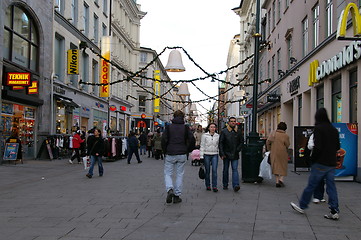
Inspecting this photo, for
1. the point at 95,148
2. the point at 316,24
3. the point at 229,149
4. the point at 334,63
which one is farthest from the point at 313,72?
the point at 95,148

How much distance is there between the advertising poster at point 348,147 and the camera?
11062mm

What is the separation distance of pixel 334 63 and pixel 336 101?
1.60 meters

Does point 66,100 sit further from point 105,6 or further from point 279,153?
Answer: point 279,153

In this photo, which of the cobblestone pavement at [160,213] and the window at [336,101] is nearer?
the cobblestone pavement at [160,213]

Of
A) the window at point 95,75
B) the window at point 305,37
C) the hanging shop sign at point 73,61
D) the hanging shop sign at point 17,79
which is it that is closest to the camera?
the hanging shop sign at point 17,79

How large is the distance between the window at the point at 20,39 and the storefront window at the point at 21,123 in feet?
6.71

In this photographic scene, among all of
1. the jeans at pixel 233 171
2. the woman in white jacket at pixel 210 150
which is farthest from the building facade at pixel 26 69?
the jeans at pixel 233 171

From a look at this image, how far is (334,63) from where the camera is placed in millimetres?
12797

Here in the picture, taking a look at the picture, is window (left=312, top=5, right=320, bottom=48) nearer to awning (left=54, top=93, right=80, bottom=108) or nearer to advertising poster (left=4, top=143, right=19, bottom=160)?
advertising poster (left=4, top=143, right=19, bottom=160)

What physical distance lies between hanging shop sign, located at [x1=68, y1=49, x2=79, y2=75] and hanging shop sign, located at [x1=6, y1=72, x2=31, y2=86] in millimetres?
7577

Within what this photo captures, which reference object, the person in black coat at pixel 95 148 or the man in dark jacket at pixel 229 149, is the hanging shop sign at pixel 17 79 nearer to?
the person in black coat at pixel 95 148

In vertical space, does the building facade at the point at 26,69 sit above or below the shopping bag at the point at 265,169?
above

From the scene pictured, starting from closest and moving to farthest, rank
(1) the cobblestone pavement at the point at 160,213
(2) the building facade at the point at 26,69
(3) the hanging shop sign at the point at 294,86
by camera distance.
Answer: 1. (1) the cobblestone pavement at the point at 160,213
2. (2) the building facade at the point at 26,69
3. (3) the hanging shop sign at the point at 294,86

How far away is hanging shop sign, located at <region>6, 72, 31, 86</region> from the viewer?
15.8 m
